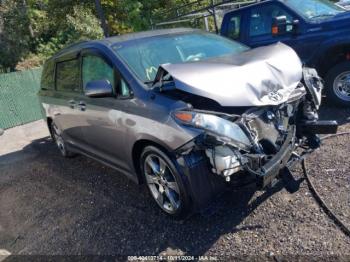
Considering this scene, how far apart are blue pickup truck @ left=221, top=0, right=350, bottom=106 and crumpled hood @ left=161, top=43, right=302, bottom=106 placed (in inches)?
93.5

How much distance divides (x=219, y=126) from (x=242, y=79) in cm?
55

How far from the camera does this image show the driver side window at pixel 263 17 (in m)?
6.07

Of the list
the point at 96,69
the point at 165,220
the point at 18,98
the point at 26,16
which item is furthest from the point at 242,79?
the point at 26,16

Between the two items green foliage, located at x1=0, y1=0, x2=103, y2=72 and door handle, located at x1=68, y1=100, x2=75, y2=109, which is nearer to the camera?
door handle, located at x1=68, y1=100, x2=75, y2=109

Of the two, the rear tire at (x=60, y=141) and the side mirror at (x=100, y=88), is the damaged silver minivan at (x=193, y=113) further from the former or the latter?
the rear tire at (x=60, y=141)

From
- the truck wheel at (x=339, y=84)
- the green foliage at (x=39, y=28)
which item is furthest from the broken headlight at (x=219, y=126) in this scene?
the green foliage at (x=39, y=28)

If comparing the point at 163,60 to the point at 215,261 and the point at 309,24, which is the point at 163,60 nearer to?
the point at 215,261

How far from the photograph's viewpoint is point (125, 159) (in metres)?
3.80

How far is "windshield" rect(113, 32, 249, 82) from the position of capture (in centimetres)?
369

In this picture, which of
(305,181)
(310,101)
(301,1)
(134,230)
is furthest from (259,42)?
(134,230)

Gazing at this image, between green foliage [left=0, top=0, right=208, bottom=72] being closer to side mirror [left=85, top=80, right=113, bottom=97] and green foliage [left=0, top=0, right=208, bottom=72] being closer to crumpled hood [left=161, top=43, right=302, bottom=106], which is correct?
side mirror [left=85, top=80, right=113, bottom=97]

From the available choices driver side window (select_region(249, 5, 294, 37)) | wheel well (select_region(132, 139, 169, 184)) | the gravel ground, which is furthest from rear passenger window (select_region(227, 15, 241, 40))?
wheel well (select_region(132, 139, 169, 184))

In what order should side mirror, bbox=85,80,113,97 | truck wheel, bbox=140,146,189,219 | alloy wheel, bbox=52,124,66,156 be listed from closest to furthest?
1. truck wheel, bbox=140,146,189,219
2. side mirror, bbox=85,80,113,97
3. alloy wheel, bbox=52,124,66,156

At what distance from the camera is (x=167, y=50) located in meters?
3.97
